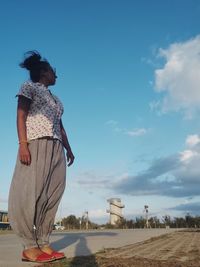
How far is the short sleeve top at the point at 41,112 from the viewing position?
153 inches

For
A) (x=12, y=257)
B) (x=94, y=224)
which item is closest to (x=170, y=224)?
(x=94, y=224)

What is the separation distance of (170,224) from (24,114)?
27.7 m

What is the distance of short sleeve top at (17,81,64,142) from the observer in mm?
3881

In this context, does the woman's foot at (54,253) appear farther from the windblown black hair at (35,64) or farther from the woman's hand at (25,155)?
the windblown black hair at (35,64)

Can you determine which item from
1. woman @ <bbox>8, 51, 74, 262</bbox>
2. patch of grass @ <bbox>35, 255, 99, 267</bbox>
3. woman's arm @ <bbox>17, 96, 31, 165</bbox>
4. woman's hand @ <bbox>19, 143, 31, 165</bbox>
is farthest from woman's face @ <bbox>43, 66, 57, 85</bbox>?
patch of grass @ <bbox>35, 255, 99, 267</bbox>

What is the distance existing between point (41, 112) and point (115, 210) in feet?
99.5

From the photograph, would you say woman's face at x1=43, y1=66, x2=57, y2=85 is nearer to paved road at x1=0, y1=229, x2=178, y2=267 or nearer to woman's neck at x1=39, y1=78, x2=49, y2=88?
woman's neck at x1=39, y1=78, x2=49, y2=88

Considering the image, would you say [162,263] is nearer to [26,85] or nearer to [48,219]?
[48,219]

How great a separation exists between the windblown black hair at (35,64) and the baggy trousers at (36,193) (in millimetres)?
739

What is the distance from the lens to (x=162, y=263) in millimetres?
4512

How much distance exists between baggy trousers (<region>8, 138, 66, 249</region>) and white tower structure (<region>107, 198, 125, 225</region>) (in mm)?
29352

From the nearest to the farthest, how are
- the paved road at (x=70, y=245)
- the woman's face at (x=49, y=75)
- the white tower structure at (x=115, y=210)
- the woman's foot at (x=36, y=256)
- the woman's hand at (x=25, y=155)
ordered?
the woman's foot at (x=36, y=256), the woman's hand at (x=25, y=155), the woman's face at (x=49, y=75), the paved road at (x=70, y=245), the white tower structure at (x=115, y=210)

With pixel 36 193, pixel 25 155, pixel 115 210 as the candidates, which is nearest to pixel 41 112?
pixel 25 155

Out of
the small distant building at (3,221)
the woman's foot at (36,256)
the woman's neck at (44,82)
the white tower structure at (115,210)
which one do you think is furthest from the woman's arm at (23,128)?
the small distant building at (3,221)
